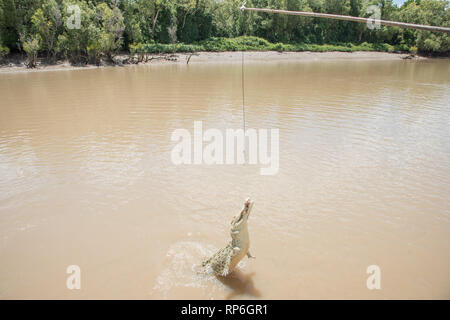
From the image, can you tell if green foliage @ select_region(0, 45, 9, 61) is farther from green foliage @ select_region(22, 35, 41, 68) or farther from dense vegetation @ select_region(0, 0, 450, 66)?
green foliage @ select_region(22, 35, 41, 68)

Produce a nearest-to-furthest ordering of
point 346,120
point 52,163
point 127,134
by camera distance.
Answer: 1. point 52,163
2. point 127,134
3. point 346,120

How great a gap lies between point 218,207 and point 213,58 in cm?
3559

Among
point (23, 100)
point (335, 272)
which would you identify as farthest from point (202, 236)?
point (23, 100)

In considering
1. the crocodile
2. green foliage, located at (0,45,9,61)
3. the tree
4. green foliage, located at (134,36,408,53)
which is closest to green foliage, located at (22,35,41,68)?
the tree

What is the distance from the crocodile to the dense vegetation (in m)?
31.1

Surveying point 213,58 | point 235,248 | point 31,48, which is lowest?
point 235,248

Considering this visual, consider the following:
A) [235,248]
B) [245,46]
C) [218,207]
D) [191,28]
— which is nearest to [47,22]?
[191,28]

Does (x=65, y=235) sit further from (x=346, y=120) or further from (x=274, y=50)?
(x=274, y=50)

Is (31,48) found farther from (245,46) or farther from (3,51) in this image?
(245,46)

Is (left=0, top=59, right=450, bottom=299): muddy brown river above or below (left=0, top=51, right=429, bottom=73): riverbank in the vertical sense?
below

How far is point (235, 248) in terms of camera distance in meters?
4.35

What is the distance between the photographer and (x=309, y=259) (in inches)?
200

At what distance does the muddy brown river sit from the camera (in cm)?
468

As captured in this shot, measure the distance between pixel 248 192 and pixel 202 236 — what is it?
1.88m
